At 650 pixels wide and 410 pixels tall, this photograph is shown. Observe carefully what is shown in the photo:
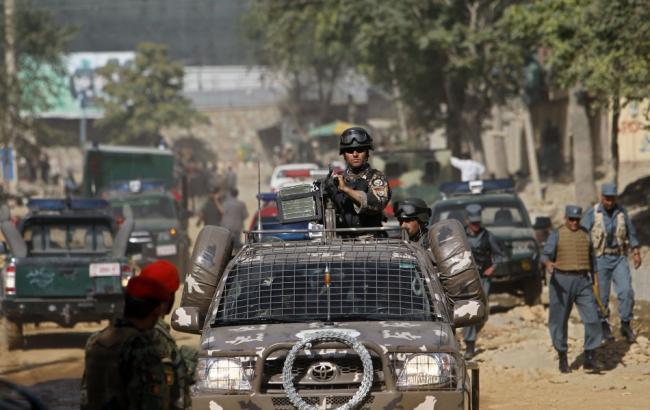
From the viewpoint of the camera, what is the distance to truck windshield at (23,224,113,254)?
17938mm

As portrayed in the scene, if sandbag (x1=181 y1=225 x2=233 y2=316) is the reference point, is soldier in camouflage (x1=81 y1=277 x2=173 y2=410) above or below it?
below

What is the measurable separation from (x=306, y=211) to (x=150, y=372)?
4.42m

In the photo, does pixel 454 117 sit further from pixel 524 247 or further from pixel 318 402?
pixel 318 402

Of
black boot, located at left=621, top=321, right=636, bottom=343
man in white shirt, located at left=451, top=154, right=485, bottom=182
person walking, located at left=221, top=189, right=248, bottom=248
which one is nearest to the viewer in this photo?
black boot, located at left=621, top=321, right=636, bottom=343

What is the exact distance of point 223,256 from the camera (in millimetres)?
9969

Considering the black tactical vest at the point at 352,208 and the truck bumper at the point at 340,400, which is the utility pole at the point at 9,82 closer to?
the black tactical vest at the point at 352,208

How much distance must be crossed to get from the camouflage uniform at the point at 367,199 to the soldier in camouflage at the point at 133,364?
14.2ft

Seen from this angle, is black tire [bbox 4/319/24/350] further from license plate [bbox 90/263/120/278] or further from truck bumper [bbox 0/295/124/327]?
license plate [bbox 90/263/120/278]

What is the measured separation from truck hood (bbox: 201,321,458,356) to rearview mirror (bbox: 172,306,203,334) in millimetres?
215

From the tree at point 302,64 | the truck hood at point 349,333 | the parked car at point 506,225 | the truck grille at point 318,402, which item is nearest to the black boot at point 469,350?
the parked car at point 506,225

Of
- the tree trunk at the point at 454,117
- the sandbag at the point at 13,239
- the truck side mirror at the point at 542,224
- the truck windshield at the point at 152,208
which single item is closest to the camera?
the sandbag at the point at 13,239

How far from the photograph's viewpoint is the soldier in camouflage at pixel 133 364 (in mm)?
6148

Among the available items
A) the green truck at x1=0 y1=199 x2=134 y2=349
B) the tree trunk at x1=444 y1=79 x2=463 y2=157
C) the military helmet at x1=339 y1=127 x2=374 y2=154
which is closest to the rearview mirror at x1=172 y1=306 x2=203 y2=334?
the military helmet at x1=339 y1=127 x2=374 y2=154

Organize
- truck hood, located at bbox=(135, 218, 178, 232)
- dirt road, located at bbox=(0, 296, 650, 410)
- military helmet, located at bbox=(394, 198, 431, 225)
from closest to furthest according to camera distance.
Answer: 1. military helmet, located at bbox=(394, 198, 431, 225)
2. dirt road, located at bbox=(0, 296, 650, 410)
3. truck hood, located at bbox=(135, 218, 178, 232)
